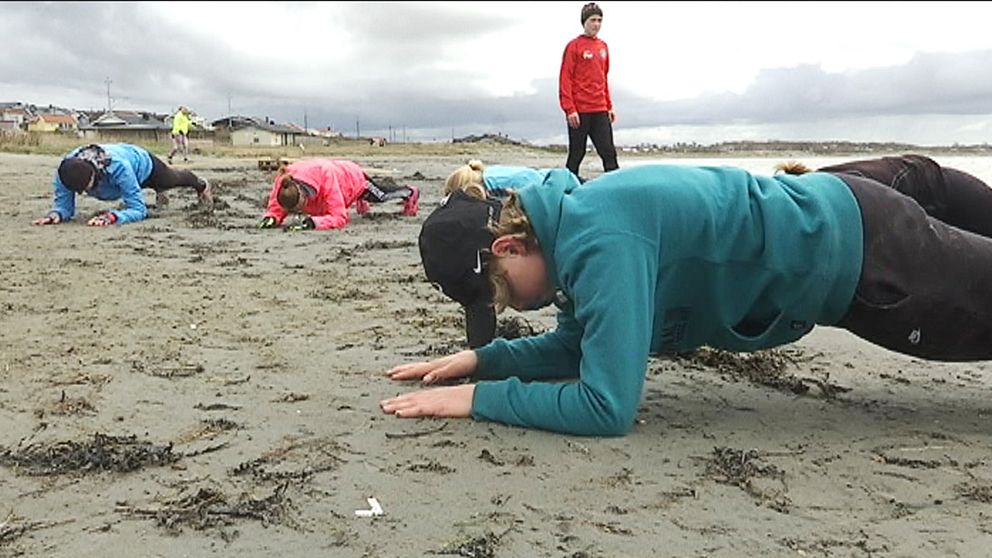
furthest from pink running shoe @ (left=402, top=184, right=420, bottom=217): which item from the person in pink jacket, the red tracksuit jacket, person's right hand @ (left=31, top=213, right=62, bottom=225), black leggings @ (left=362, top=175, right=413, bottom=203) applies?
person's right hand @ (left=31, top=213, right=62, bottom=225)

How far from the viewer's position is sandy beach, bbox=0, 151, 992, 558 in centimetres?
207

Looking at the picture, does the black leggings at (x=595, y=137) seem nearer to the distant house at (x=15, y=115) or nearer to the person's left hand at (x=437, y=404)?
the person's left hand at (x=437, y=404)

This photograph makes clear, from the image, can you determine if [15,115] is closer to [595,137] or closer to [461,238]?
[595,137]

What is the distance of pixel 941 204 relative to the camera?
3.34 metres

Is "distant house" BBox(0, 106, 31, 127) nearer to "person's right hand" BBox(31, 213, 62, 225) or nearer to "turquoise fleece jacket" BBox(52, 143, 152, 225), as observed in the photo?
"turquoise fleece jacket" BBox(52, 143, 152, 225)

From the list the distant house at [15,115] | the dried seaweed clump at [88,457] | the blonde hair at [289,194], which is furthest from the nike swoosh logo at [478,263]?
the distant house at [15,115]

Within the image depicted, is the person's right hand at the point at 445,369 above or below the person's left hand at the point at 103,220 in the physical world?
below

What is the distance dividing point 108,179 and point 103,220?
34.8 inches

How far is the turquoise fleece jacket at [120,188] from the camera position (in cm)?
916

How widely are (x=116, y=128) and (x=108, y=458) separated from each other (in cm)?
8345

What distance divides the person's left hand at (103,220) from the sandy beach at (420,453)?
444cm

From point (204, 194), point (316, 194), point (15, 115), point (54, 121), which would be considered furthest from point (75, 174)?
point (54, 121)

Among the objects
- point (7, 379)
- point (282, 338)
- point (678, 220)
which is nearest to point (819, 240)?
point (678, 220)

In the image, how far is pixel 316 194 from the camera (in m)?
8.94
